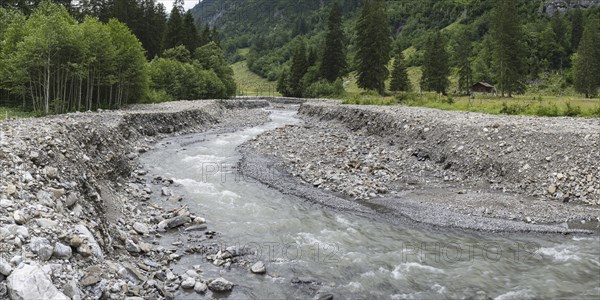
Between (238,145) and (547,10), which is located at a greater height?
(547,10)

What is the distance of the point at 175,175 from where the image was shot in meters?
21.1

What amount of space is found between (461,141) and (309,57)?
7455cm

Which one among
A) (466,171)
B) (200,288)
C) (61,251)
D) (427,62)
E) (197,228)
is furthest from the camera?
(427,62)

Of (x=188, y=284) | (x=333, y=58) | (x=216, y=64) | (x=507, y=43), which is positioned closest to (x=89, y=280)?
(x=188, y=284)

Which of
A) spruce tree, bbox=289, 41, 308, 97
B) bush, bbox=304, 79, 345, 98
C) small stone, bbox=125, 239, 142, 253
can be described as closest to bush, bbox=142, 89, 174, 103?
bush, bbox=304, 79, 345, 98

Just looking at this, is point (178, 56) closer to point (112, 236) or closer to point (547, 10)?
point (112, 236)

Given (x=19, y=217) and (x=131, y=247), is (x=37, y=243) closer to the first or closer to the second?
(x=19, y=217)

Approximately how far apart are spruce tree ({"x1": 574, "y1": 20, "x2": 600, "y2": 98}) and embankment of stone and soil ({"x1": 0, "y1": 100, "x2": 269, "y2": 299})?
83.4 meters

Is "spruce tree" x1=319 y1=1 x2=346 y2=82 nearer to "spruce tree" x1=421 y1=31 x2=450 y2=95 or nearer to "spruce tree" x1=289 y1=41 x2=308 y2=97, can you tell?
"spruce tree" x1=289 y1=41 x2=308 y2=97

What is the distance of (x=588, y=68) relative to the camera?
73.0m

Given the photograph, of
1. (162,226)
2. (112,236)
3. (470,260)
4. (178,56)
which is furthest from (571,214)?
(178,56)

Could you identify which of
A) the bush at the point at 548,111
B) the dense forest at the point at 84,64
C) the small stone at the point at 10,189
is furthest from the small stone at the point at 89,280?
the bush at the point at 548,111

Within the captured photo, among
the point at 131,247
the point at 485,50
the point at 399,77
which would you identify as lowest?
the point at 131,247

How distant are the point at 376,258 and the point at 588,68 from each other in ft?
270
